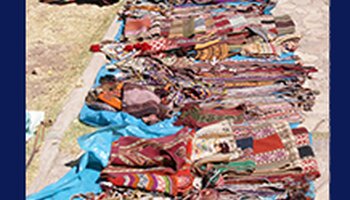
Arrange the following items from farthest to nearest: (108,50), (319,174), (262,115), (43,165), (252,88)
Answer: (108,50), (252,88), (262,115), (43,165), (319,174)

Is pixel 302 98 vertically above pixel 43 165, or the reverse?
pixel 302 98

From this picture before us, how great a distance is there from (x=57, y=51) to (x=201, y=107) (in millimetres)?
2658

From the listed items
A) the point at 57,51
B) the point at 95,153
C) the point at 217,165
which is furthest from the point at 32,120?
the point at 217,165

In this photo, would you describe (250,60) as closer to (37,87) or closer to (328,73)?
(328,73)

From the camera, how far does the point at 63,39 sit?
9070 millimetres

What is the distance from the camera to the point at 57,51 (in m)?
8.72

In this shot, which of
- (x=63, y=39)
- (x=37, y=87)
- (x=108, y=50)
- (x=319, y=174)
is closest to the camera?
(x=319, y=174)

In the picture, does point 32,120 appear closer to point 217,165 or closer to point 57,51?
point 57,51

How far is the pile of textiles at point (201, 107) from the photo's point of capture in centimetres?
569

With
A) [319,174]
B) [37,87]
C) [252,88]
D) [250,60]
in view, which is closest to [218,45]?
[250,60]

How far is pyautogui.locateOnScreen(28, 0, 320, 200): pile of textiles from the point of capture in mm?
5688

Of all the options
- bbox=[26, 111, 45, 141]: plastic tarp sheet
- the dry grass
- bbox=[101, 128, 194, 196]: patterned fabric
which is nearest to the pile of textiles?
bbox=[101, 128, 194, 196]: patterned fabric

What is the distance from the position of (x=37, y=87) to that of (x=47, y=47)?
115cm

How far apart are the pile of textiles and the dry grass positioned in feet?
1.08
